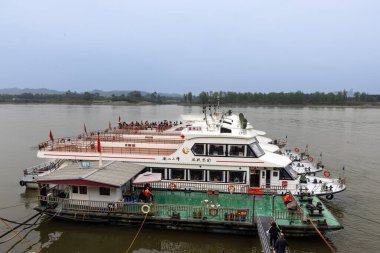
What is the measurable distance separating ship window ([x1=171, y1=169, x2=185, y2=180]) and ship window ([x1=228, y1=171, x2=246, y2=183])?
2884mm

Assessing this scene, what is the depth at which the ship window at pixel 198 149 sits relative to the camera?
20.2 m

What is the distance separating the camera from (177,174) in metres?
20.6

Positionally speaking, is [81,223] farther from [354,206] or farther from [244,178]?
[354,206]

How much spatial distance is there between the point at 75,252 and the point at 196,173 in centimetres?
792

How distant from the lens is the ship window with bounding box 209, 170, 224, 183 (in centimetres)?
1998

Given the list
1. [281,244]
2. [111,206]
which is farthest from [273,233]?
[111,206]

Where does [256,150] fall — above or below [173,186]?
above

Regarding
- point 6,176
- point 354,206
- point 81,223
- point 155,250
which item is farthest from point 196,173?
point 6,176

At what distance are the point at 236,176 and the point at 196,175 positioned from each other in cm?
241

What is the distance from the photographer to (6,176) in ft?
97.0

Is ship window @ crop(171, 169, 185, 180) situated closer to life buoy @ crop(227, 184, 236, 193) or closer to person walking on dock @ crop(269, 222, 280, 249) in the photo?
life buoy @ crop(227, 184, 236, 193)

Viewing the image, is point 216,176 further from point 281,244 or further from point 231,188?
point 281,244

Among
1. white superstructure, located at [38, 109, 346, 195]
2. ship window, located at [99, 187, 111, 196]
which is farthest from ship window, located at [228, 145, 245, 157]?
ship window, located at [99, 187, 111, 196]

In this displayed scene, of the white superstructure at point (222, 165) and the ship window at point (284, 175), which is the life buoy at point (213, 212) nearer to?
the white superstructure at point (222, 165)
